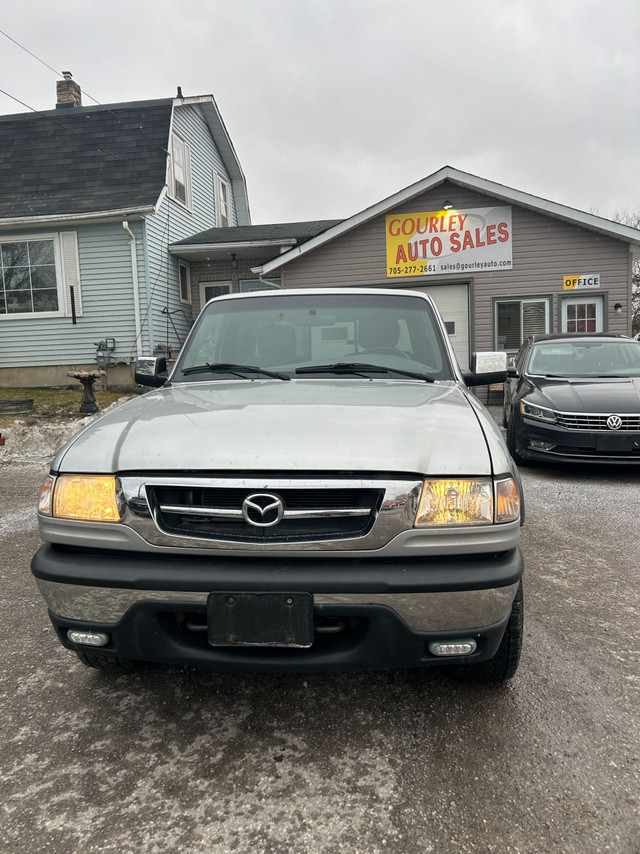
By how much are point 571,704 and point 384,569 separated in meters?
1.03

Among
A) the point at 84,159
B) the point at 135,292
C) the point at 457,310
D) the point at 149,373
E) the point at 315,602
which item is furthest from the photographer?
the point at 84,159

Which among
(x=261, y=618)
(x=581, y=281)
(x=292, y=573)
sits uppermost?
(x=581, y=281)

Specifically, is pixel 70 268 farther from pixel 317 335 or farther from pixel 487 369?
pixel 487 369

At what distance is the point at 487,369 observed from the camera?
3.46 meters

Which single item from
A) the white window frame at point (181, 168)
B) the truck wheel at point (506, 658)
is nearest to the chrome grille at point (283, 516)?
the truck wheel at point (506, 658)

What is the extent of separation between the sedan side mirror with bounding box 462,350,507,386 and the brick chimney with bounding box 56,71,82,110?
1714cm

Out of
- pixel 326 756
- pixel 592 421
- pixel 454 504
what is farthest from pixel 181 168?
pixel 326 756

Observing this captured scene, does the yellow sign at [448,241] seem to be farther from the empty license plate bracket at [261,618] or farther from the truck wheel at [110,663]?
the empty license plate bracket at [261,618]

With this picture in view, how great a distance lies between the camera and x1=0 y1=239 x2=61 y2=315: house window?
1294cm

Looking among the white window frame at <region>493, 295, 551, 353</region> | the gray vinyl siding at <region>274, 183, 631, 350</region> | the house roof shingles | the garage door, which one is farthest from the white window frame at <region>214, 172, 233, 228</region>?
the white window frame at <region>493, 295, 551, 353</region>

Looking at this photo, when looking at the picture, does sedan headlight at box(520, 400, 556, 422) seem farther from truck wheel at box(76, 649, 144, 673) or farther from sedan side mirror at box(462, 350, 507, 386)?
truck wheel at box(76, 649, 144, 673)

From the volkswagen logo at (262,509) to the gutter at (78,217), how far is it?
11691mm

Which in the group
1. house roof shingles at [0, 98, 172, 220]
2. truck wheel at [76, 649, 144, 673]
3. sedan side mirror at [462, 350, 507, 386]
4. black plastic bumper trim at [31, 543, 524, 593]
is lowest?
truck wheel at [76, 649, 144, 673]

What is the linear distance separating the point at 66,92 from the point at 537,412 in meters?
16.4
